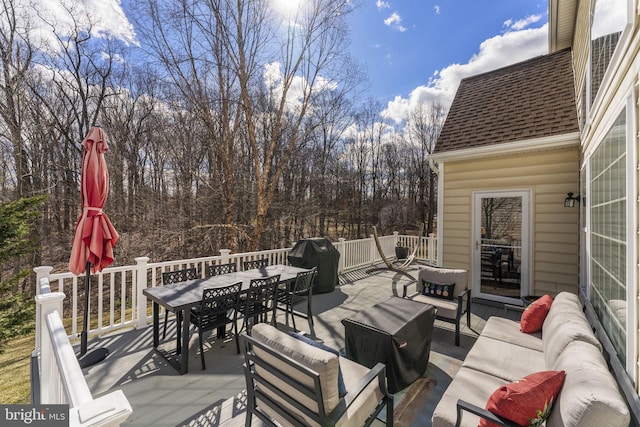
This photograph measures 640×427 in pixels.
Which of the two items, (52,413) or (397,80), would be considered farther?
(397,80)

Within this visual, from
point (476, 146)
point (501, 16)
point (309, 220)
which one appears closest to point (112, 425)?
point (476, 146)

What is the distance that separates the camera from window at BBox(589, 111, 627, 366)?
1.89 m

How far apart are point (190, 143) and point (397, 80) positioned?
9249mm

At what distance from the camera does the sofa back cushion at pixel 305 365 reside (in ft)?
5.48

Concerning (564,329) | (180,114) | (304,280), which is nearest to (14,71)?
(180,114)

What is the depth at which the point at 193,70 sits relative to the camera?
23.0 feet

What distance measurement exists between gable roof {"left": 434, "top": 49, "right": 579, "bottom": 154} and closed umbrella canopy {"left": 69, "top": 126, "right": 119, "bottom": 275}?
6.06 m

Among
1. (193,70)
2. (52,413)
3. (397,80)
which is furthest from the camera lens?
(397,80)

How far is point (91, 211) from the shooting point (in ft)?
10.3

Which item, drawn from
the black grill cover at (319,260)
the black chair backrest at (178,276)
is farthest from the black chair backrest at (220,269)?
the black grill cover at (319,260)

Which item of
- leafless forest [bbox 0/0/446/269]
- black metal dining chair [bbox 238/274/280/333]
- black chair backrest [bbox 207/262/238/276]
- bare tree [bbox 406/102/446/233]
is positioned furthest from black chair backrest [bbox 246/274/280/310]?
bare tree [bbox 406/102/446/233]

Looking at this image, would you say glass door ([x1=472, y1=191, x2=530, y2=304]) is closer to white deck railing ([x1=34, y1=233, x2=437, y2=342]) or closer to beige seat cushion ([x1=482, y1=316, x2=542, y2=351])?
beige seat cushion ([x1=482, y1=316, x2=542, y2=351])

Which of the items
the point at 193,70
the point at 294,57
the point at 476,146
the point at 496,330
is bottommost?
the point at 496,330

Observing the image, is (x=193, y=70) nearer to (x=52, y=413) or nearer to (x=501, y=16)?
(x=52, y=413)
